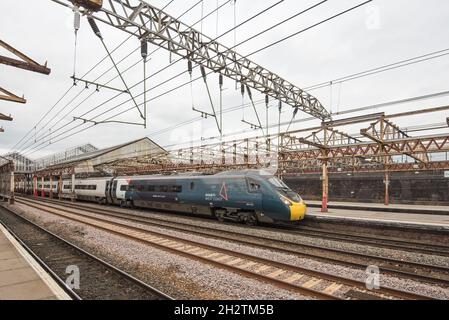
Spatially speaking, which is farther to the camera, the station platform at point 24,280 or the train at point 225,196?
the train at point 225,196

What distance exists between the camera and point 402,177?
30969 millimetres

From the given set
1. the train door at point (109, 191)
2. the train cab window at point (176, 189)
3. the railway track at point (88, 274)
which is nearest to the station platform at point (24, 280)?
the railway track at point (88, 274)

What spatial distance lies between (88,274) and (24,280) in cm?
161

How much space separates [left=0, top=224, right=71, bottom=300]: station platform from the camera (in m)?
5.51

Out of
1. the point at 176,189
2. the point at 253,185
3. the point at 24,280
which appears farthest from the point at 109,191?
the point at 24,280

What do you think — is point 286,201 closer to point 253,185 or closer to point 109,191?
point 253,185

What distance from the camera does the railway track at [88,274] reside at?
630cm

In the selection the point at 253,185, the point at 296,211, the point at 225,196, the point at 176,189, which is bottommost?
the point at 296,211

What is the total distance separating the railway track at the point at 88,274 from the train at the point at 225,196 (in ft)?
25.4

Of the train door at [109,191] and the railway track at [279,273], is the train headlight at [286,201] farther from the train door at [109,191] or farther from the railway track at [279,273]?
the train door at [109,191]

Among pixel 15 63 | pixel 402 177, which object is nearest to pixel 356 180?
pixel 402 177

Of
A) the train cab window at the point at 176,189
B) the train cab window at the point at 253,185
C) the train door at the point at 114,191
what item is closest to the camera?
the train cab window at the point at 253,185

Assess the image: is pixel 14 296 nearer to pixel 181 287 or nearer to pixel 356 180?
pixel 181 287

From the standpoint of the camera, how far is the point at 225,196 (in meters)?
15.8
